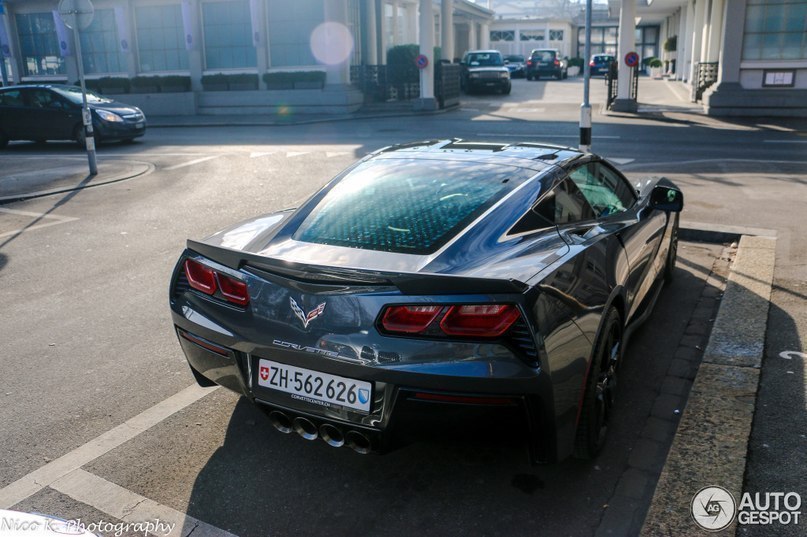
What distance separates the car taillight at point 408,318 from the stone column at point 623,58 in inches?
899

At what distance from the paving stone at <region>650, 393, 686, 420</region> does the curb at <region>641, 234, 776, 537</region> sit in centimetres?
9

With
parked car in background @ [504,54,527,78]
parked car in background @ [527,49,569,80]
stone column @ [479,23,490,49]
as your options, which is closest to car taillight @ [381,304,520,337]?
parked car in background @ [527,49,569,80]

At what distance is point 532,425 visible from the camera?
3.05 m

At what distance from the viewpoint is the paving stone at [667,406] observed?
411 centimetres

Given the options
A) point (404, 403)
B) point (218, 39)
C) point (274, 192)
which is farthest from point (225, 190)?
point (218, 39)

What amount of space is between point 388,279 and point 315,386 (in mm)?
561

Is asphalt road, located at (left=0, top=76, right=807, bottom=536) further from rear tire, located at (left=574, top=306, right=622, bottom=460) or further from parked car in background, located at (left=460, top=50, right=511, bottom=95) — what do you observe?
parked car in background, located at (left=460, top=50, right=511, bottom=95)

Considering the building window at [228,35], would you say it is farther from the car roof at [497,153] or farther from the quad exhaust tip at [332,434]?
the quad exhaust tip at [332,434]

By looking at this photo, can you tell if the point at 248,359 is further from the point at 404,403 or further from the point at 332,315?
the point at 404,403

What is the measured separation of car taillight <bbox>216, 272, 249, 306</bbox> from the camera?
340 cm

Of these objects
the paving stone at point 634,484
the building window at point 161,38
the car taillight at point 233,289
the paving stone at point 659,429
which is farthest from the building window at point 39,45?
the paving stone at point 634,484

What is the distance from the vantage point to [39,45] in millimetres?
33469

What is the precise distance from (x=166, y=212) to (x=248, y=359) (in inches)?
286

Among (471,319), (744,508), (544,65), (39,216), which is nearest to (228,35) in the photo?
(39,216)
